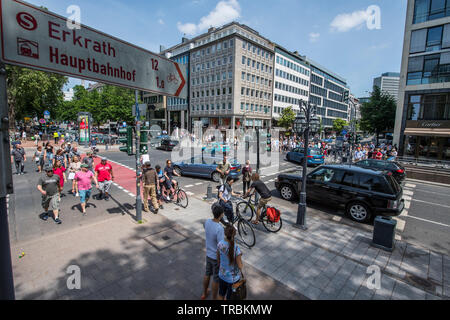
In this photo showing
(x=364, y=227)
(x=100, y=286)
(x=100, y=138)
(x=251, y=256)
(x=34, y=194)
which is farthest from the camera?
(x=100, y=138)

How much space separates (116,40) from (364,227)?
8.68m

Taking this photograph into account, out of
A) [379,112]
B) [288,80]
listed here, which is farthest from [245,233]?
[288,80]

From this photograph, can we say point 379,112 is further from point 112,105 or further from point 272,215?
point 112,105

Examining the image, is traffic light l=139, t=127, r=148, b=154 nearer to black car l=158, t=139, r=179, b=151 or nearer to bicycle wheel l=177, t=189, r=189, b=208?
bicycle wheel l=177, t=189, r=189, b=208

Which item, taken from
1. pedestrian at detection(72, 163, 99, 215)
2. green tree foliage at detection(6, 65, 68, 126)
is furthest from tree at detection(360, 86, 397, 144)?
green tree foliage at detection(6, 65, 68, 126)

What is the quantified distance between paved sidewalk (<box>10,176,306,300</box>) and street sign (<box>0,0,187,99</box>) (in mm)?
3702

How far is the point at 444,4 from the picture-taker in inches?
858

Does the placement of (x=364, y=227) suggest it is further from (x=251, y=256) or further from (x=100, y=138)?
(x=100, y=138)

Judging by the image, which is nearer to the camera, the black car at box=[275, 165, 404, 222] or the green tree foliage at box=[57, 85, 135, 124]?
the black car at box=[275, 165, 404, 222]

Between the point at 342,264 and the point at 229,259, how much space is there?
359cm

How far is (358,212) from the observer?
814 cm

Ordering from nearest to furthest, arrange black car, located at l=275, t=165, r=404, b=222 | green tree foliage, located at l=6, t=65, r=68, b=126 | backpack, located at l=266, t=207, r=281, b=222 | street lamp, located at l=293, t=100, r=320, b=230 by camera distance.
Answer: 1. backpack, located at l=266, t=207, r=281, b=222
2. street lamp, located at l=293, t=100, r=320, b=230
3. black car, located at l=275, t=165, r=404, b=222
4. green tree foliage, located at l=6, t=65, r=68, b=126

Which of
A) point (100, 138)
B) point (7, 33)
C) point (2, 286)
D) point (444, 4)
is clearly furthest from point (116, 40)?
point (100, 138)

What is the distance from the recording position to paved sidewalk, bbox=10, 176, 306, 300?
4.32 meters
